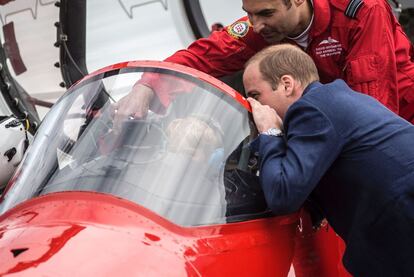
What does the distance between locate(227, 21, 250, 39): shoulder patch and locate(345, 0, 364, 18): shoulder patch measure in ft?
1.72

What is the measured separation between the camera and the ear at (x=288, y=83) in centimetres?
204

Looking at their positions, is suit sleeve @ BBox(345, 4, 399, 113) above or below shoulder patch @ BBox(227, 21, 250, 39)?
below

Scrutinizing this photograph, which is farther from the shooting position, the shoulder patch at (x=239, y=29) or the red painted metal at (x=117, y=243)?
the shoulder patch at (x=239, y=29)

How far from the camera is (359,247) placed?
1873 millimetres

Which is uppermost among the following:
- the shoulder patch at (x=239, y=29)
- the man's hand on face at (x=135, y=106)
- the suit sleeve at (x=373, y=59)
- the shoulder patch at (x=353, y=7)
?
the man's hand on face at (x=135, y=106)

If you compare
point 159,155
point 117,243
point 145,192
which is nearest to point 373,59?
point 159,155

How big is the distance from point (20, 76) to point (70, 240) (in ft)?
20.9

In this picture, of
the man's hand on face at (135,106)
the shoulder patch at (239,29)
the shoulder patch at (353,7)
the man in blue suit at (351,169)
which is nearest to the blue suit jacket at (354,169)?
the man in blue suit at (351,169)

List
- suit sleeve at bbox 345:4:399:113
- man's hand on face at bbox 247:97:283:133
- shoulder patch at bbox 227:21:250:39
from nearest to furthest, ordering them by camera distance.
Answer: man's hand on face at bbox 247:97:283:133 < suit sleeve at bbox 345:4:399:113 < shoulder patch at bbox 227:21:250:39

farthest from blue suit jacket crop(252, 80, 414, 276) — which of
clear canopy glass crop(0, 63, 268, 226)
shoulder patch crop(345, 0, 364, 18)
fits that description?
shoulder patch crop(345, 0, 364, 18)

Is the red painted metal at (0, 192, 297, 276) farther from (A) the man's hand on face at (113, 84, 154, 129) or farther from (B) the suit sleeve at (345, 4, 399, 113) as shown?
(B) the suit sleeve at (345, 4, 399, 113)

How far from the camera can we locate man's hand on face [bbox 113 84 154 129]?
1986 mm

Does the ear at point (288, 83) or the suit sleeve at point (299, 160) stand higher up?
the ear at point (288, 83)

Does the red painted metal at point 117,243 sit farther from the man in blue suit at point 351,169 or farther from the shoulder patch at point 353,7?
the shoulder patch at point 353,7
